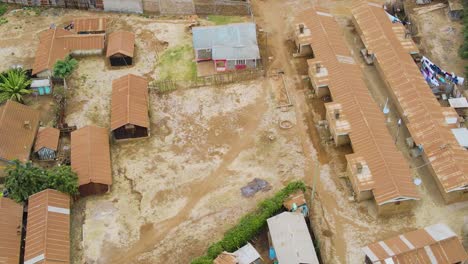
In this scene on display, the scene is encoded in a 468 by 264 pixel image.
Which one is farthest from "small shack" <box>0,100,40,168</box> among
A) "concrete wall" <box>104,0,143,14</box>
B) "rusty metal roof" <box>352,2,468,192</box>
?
"rusty metal roof" <box>352,2,468,192</box>

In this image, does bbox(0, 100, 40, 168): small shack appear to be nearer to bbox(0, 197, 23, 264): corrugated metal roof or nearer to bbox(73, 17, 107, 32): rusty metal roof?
bbox(0, 197, 23, 264): corrugated metal roof

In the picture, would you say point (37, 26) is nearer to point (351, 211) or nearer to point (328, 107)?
point (328, 107)

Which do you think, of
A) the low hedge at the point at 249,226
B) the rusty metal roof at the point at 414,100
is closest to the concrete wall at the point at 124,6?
the rusty metal roof at the point at 414,100

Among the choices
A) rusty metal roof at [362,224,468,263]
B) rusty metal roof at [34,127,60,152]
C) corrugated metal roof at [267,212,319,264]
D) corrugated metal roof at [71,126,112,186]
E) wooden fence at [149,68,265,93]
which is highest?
wooden fence at [149,68,265,93]

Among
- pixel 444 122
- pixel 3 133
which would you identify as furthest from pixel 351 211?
pixel 3 133

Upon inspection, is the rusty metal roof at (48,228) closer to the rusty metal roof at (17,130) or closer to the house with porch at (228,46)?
the rusty metal roof at (17,130)

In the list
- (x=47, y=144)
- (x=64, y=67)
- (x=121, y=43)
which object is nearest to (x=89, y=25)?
(x=121, y=43)

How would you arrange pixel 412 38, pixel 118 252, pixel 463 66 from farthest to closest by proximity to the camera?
pixel 412 38 < pixel 463 66 < pixel 118 252

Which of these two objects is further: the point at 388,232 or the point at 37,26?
the point at 37,26
